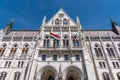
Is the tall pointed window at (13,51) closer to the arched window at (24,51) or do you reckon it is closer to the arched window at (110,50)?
the arched window at (24,51)

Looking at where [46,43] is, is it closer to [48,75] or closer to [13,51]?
[48,75]

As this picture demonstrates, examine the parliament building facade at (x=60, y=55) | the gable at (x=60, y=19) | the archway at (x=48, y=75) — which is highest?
the gable at (x=60, y=19)

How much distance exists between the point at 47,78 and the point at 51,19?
1946 cm

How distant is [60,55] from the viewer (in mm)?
28031

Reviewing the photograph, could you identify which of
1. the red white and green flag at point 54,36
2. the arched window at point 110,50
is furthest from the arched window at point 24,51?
the arched window at point 110,50

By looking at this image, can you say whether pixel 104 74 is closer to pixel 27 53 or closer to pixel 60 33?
pixel 60 33

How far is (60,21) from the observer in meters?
37.6

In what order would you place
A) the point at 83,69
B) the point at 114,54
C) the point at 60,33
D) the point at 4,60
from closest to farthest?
the point at 83,69 → the point at 4,60 → the point at 114,54 → the point at 60,33

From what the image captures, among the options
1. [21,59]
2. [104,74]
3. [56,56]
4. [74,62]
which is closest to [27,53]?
[21,59]

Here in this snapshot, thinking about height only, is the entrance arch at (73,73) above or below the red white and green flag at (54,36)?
below

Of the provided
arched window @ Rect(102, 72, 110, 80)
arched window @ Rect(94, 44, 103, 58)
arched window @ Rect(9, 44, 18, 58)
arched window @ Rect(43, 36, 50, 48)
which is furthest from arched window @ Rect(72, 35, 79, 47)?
arched window @ Rect(9, 44, 18, 58)

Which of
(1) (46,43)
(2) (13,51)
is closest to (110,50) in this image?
(1) (46,43)

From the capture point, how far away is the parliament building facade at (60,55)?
25.3 metres

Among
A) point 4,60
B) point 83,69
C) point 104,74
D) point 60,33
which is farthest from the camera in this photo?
point 60,33
